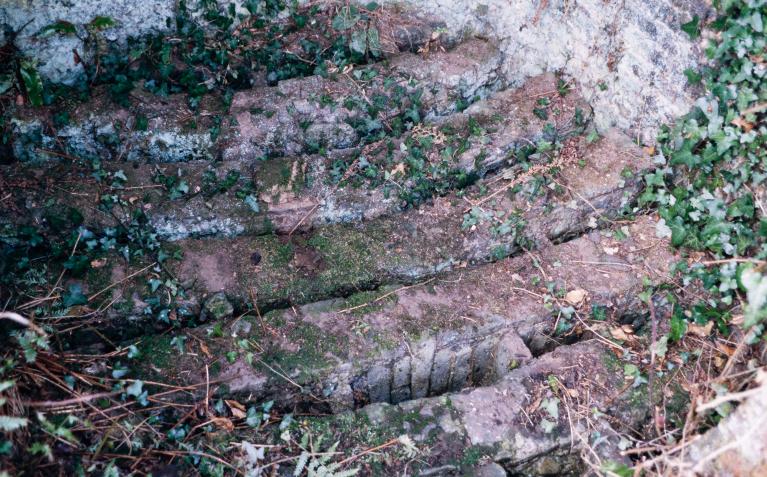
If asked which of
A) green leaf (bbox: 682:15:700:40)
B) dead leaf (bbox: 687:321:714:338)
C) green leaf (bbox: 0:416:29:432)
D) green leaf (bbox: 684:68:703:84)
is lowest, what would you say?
green leaf (bbox: 0:416:29:432)

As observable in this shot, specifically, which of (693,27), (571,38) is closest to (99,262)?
(571,38)

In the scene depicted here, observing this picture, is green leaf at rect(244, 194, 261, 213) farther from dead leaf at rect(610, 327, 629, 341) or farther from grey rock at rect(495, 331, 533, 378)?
dead leaf at rect(610, 327, 629, 341)

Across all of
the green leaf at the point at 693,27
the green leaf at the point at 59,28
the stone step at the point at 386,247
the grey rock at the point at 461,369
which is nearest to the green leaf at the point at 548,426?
the grey rock at the point at 461,369

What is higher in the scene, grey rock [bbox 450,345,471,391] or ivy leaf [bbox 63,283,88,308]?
ivy leaf [bbox 63,283,88,308]

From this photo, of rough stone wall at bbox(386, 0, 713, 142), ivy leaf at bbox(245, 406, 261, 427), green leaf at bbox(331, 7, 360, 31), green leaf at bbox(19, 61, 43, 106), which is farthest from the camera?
green leaf at bbox(331, 7, 360, 31)

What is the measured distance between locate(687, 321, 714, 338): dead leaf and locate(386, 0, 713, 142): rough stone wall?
1.38m

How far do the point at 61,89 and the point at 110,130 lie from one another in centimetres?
50

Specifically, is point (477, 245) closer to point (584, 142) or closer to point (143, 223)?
point (584, 142)

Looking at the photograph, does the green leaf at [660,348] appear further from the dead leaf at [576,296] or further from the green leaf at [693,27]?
the green leaf at [693,27]

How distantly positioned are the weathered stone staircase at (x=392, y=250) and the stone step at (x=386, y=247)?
0.01 meters

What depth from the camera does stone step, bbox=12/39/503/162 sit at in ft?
14.9

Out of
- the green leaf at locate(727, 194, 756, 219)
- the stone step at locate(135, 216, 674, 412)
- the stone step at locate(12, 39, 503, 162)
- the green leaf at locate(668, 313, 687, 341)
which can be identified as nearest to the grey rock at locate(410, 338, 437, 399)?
the stone step at locate(135, 216, 674, 412)

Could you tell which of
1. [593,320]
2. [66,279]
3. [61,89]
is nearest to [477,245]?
[593,320]

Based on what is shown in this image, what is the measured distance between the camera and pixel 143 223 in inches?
165
